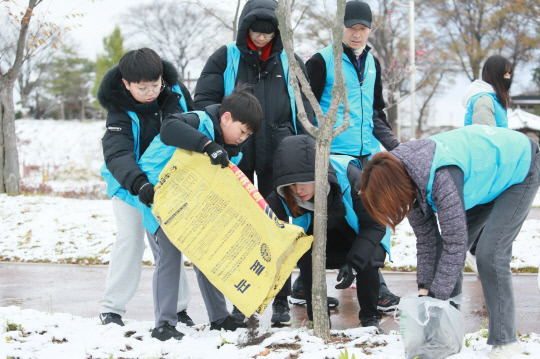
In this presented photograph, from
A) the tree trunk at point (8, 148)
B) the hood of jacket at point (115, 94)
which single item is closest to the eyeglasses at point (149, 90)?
the hood of jacket at point (115, 94)

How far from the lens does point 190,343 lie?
11.4 feet

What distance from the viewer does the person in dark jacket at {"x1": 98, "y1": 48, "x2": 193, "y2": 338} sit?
369 cm

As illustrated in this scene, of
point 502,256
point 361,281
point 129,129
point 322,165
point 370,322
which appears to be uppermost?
point 129,129

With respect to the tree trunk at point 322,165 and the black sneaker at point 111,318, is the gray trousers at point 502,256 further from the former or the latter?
the black sneaker at point 111,318

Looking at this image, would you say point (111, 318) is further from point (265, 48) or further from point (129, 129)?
point (265, 48)

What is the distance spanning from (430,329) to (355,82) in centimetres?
224

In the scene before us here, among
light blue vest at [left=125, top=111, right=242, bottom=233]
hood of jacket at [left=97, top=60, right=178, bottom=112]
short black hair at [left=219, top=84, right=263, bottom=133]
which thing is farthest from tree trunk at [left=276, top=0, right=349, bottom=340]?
hood of jacket at [left=97, top=60, right=178, bottom=112]

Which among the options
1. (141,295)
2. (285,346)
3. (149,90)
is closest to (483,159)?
(285,346)

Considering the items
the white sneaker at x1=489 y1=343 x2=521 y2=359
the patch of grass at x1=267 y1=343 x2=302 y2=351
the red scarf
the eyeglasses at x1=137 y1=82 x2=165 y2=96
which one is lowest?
the patch of grass at x1=267 y1=343 x2=302 y2=351

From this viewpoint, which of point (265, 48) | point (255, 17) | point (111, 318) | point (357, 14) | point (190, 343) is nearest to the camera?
point (190, 343)

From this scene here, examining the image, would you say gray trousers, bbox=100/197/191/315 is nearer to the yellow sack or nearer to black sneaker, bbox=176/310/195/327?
black sneaker, bbox=176/310/195/327

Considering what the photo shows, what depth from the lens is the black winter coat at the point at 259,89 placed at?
4.14 metres

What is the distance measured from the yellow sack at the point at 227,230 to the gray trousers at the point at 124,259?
55cm

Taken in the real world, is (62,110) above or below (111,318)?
above
